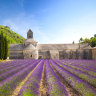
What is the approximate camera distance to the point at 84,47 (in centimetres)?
3600

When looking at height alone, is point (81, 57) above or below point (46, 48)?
below

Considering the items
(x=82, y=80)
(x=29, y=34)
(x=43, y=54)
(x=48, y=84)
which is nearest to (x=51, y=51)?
(x=43, y=54)

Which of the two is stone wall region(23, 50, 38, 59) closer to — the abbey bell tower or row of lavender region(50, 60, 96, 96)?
the abbey bell tower

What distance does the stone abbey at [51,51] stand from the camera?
33469 mm

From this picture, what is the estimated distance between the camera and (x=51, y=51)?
3438cm

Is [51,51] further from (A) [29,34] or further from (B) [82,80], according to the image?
(B) [82,80]

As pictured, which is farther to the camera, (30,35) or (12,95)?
(30,35)

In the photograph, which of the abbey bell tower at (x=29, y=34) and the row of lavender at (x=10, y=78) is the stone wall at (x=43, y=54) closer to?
the abbey bell tower at (x=29, y=34)

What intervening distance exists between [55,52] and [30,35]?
1148 centimetres

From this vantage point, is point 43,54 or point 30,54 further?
point 43,54

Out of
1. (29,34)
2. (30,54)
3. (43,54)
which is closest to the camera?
(30,54)

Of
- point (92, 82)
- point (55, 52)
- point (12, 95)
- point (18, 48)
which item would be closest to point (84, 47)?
point (55, 52)

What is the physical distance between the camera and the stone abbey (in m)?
33.5

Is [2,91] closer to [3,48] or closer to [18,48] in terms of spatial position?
[3,48]
